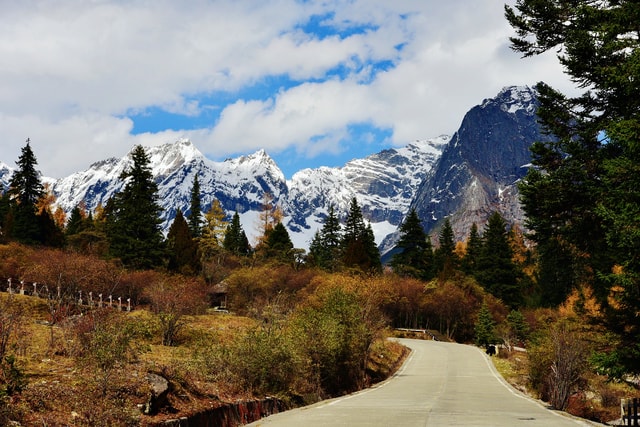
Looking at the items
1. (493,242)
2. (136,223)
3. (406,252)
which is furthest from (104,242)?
(493,242)

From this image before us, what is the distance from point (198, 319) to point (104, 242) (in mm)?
36132

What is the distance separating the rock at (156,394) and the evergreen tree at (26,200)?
5764 centimetres

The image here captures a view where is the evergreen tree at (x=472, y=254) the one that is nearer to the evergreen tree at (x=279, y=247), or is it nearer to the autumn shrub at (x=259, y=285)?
the evergreen tree at (x=279, y=247)

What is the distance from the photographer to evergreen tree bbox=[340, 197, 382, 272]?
73.4 m

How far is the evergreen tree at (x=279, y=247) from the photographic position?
260 ft

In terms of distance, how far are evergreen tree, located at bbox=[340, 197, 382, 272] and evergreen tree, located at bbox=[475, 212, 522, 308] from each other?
49.3ft

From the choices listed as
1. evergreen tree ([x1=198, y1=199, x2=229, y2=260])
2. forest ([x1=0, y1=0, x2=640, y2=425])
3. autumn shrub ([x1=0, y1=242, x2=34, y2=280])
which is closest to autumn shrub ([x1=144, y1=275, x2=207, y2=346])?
forest ([x1=0, y1=0, x2=640, y2=425])

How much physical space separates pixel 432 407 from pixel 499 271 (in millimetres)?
62916

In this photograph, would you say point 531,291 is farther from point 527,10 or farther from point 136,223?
point 527,10

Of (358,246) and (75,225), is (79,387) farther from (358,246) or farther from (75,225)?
(75,225)

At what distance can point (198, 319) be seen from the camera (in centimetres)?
4078

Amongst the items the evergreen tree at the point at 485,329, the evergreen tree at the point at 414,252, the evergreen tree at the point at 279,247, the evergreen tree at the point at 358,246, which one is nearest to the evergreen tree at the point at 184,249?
the evergreen tree at the point at 279,247


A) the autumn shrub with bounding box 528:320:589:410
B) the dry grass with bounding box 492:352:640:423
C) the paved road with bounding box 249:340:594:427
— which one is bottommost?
the dry grass with bounding box 492:352:640:423

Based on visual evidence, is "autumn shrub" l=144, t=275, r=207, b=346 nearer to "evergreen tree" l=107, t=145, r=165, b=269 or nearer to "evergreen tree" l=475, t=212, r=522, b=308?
"evergreen tree" l=107, t=145, r=165, b=269
